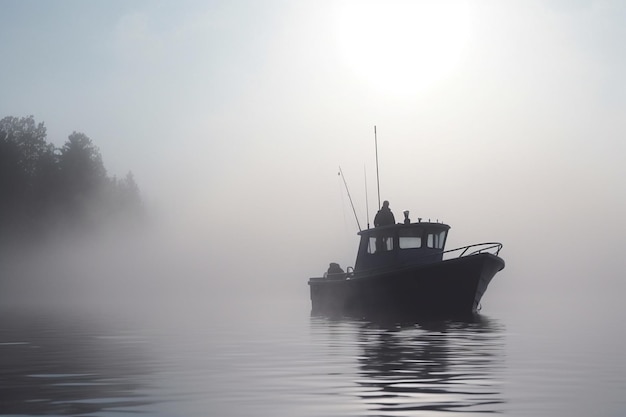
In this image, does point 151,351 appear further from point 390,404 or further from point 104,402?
point 390,404

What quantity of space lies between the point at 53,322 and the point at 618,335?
2376cm

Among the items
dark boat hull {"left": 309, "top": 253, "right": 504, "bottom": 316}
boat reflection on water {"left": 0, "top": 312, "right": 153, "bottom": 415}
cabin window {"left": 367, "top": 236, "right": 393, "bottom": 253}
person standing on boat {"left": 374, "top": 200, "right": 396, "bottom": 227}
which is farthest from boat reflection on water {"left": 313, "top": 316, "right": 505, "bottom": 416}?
person standing on boat {"left": 374, "top": 200, "right": 396, "bottom": 227}

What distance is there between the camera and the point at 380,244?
44312mm

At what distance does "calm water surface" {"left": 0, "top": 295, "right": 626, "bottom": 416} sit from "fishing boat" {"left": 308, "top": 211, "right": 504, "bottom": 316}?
26.5 feet

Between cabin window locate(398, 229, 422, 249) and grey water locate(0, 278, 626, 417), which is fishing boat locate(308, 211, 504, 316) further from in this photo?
grey water locate(0, 278, 626, 417)

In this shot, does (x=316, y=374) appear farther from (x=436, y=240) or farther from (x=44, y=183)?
(x=44, y=183)

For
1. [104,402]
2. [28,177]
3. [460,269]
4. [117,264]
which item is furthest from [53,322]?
[117,264]

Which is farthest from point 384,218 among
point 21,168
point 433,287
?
point 21,168

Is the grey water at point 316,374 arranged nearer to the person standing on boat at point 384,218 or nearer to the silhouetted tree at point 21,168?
the person standing on boat at point 384,218

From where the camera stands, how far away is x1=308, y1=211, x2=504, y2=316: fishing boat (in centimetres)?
4109

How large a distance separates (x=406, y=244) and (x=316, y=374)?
84.2ft

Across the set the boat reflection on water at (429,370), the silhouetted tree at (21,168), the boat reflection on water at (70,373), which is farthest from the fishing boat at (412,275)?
the silhouetted tree at (21,168)

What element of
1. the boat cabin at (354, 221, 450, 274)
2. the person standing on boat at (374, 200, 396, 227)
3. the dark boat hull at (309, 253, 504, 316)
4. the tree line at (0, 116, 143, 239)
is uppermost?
the tree line at (0, 116, 143, 239)

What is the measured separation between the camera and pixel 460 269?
41.1 metres
